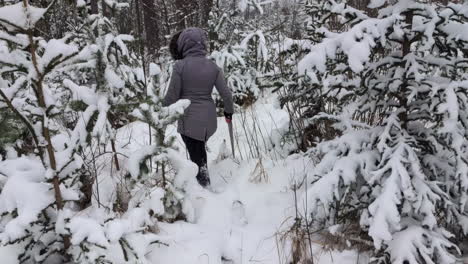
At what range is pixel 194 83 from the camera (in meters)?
3.79

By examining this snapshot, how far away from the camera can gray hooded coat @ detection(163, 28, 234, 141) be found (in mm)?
3768

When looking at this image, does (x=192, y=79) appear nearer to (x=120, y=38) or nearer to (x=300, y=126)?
(x=120, y=38)

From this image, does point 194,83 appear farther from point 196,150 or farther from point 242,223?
point 242,223

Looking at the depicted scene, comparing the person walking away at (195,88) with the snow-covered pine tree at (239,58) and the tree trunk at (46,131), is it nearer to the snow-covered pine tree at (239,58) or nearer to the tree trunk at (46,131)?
the tree trunk at (46,131)

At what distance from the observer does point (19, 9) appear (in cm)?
172

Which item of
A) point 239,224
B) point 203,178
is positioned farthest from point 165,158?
point 203,178

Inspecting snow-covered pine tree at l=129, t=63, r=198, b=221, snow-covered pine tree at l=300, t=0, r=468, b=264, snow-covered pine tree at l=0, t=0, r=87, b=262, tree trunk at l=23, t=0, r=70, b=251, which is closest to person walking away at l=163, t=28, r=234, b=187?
snow-covered pine tree at l=129, t=63, r=198, b=221

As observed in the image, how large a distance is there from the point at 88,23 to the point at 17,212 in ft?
5.81

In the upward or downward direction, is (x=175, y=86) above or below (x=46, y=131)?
below

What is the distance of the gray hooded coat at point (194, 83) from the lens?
3.77 meters

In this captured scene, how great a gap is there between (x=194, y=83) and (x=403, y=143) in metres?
2.08

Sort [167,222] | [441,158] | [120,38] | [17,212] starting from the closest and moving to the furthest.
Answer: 1. [17,212]
2. [441,158]
3. [167,222]
4. [120,38]

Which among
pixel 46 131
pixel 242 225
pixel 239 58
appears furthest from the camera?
pixel 239 58

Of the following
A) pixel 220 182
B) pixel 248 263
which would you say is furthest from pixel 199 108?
pixel 248 263
